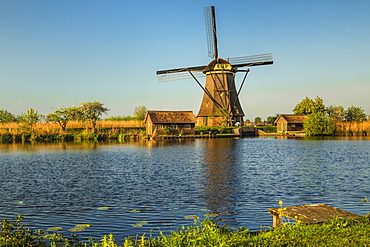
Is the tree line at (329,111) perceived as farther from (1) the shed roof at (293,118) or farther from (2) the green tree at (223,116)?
(2) the green tree at (223,116)

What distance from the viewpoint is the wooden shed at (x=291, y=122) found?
207ft

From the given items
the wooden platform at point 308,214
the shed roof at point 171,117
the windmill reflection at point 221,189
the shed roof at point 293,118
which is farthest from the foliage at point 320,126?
the wooden platform at point 308,214

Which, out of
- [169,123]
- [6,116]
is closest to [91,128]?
[169,123]

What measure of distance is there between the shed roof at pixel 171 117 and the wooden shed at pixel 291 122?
68.1ft

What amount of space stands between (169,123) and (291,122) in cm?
2510

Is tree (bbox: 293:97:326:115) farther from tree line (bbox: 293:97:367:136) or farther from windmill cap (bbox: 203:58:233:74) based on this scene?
windmill cap (bbox: 203:58:233:74)

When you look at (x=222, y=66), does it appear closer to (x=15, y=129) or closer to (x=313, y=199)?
(x=15, y=129)

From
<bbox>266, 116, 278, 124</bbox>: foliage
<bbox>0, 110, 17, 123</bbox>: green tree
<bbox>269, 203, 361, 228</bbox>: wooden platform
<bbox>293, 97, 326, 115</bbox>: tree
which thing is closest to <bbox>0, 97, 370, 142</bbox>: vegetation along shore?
<bbox>293, 97, 326, 115</bbox>: tree

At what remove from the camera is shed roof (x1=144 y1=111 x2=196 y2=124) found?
48934 millimetres

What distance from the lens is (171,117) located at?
5006 cm

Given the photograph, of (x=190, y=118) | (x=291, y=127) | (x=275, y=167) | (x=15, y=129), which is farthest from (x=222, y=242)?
(x=291, y=127)

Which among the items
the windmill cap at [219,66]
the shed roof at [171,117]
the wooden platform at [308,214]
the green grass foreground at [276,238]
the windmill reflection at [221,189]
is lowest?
the windmill reflection at [221,189]

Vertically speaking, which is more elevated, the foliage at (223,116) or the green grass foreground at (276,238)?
the foliage at (223,116)

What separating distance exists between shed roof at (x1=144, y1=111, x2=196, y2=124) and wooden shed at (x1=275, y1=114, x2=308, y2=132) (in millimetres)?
20752
